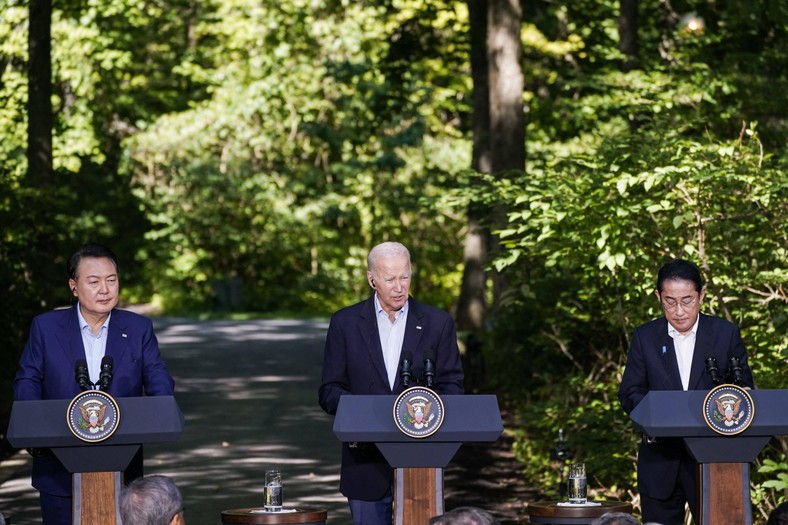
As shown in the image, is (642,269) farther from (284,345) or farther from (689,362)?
(284,345)

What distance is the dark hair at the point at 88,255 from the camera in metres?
6.44

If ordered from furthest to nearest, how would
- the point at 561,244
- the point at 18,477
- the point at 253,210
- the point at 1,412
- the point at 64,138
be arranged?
1. the point at 253,210
2. the point at 64,138
3. the point at 1,412
4. the point at 18,477
5. the point at 561,244

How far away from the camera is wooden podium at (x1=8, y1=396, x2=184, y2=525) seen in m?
5.72

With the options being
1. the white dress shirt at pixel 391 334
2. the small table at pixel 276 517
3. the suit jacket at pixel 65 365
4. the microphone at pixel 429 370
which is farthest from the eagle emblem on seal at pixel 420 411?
the suit jacket at pixel 65 365

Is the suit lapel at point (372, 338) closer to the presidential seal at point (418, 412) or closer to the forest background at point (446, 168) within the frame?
the presidential seal at point (418, 412)

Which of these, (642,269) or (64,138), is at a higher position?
(64,138)

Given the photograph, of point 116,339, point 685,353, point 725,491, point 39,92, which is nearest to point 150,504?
point 116,339

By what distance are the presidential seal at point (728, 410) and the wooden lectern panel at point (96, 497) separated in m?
2.37

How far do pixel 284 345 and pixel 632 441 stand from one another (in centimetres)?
1400

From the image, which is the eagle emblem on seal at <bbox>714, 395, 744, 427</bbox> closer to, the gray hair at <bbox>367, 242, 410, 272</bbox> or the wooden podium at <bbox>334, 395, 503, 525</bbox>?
the wooden podium at <bbox>334, 395, 503, 525</bbox>

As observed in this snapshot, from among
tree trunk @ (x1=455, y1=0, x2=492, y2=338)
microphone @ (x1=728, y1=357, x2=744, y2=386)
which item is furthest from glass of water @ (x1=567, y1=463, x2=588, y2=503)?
tree trunk @ (x1=455, y1=0, x2=492, y2=338)

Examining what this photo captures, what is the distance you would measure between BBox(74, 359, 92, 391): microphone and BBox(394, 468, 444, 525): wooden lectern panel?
4.25ft

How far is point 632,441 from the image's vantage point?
1095 cm

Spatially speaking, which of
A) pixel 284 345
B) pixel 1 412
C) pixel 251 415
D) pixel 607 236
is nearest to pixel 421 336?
pixel 607 236
